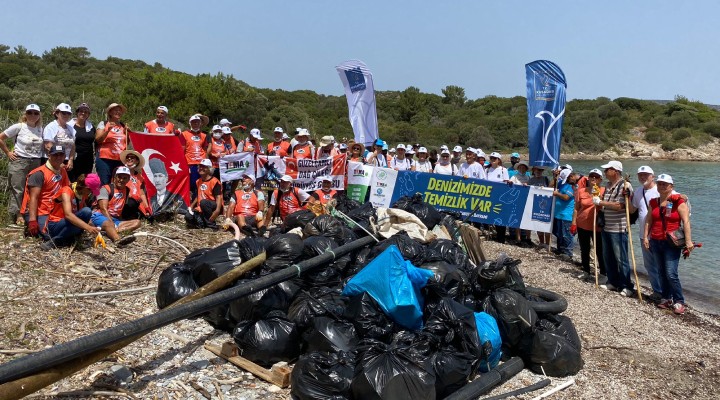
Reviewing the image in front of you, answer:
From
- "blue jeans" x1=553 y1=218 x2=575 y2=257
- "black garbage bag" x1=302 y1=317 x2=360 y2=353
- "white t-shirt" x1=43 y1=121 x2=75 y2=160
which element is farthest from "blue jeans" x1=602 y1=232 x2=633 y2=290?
"white t-shirt" x1=43 y1=121 x2=75 y2=160

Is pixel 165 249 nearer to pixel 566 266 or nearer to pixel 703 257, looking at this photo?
pixel 566 266

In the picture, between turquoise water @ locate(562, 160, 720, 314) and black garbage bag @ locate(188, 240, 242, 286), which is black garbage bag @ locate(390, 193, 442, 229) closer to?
black garbage bag @ locate(188, 240, 242, 286)

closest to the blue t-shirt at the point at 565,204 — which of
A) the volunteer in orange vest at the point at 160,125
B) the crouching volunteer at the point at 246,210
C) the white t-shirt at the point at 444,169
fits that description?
the white t-shirt at the point at 444,169

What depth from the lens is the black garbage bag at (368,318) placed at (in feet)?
15.6

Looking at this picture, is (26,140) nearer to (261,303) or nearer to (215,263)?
(215,263)

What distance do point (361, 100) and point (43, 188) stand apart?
6.27m

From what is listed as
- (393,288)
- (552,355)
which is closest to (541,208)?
(552,355)

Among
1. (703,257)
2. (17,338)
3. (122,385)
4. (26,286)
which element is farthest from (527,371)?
(703,257)

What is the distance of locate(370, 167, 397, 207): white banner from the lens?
11.0 m

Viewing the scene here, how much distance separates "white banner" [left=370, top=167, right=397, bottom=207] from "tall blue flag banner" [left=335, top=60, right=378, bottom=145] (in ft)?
2.61

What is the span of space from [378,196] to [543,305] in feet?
18.6

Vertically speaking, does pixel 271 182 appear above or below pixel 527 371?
above

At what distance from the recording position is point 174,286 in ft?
18.2

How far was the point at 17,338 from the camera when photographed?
4.54 m
